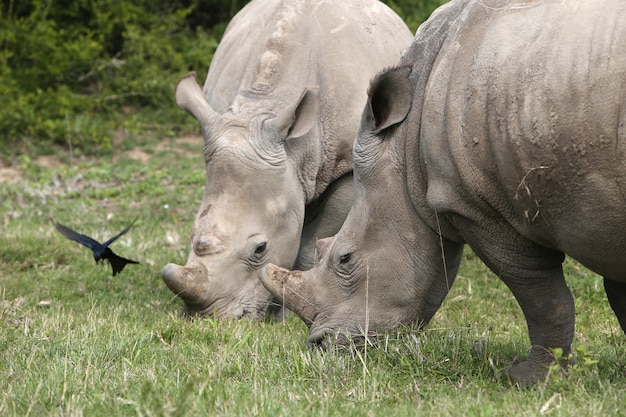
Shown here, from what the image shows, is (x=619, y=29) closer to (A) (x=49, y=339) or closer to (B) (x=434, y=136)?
(B) (x=434, y=136)

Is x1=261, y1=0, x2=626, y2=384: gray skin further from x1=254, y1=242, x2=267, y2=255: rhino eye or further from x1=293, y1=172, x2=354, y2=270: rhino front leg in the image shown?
x1=293, y1=172, x2=354, y2=270: rhino front leg

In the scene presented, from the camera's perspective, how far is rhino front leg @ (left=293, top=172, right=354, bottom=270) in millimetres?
7941

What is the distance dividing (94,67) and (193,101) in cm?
770

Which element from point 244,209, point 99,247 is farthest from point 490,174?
point 99,247

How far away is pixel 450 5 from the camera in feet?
18.4

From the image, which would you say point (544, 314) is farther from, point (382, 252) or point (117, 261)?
point (117, 261)

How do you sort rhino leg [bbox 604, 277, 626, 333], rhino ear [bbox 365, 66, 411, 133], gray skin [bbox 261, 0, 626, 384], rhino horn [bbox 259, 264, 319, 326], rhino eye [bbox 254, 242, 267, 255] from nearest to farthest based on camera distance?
gray skin [bbox 261, 0, 626, 384] → rhino leg [bbox 604, 277, 626, 333] → rhino ear [bbox 365, 66, 411, 133] → rhino horn [bbox 259, 264, 319, 326] → rhino eye [bbox 254, 242, 267, 255]

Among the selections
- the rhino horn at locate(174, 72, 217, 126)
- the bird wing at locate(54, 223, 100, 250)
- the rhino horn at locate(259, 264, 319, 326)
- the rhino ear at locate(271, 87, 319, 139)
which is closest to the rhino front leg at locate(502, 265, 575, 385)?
the rhino horn at locate(259, 264, 319, 326)

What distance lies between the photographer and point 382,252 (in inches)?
224

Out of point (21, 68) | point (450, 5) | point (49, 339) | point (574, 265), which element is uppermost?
point (450, 5)

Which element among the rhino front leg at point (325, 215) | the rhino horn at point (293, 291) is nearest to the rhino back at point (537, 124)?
the rhino horn at point (293, 291)

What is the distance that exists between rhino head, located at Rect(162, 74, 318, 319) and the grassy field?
0.32 meters

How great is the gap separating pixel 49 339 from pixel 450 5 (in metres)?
2.73

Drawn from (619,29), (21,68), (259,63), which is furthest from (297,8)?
(21,68)
